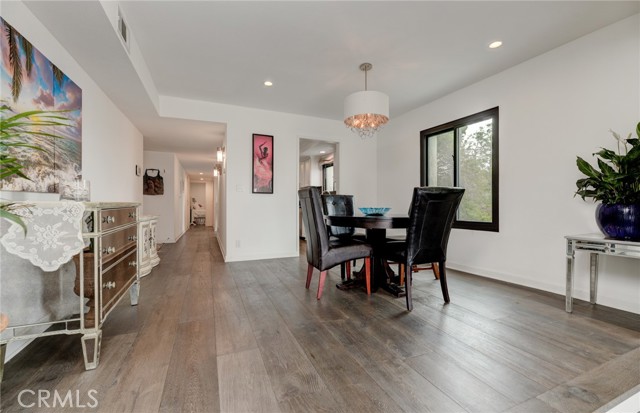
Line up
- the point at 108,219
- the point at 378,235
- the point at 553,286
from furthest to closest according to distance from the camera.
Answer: the point at 378,235 → the point at 553,286 → the point at 108,219

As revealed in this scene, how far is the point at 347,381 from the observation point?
1.29 m

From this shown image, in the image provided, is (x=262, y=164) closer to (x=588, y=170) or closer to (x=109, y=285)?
(x=109, y=285)

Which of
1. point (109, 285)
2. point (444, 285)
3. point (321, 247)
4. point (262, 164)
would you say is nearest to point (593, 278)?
point (444, 285)

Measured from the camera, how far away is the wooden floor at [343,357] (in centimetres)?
117

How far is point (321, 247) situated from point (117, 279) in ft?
5.00

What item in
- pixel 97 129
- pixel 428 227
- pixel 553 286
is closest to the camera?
pixel 428 227

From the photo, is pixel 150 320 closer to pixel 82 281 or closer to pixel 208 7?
pixel 82 281

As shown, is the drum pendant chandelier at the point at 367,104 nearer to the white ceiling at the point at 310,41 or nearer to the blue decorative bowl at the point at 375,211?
the white ceiling at the point at 310,41

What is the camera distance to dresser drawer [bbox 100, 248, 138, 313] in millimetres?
1505

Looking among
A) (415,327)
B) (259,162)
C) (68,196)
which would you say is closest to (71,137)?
(68,196)

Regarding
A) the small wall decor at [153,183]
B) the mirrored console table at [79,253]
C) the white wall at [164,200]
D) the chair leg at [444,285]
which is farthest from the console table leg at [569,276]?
the small wall decor at [153,183]

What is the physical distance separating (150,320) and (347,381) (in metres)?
1.59

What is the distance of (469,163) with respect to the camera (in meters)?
3.63

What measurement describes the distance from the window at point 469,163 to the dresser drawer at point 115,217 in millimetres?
3833
